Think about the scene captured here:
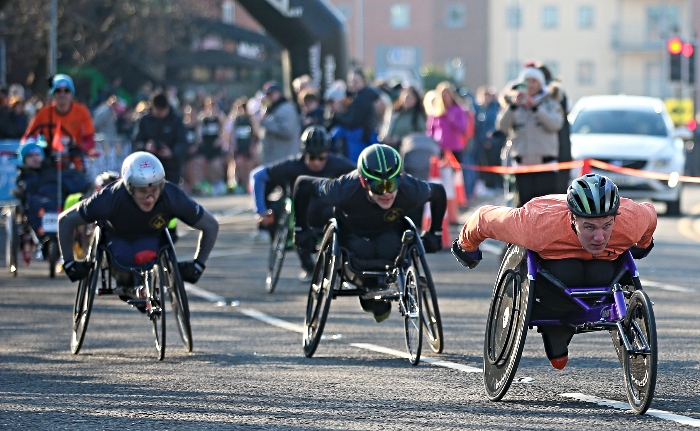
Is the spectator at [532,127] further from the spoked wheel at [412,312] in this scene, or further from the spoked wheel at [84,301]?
the spoked wheel at [84,301]

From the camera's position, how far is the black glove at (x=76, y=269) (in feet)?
35.9

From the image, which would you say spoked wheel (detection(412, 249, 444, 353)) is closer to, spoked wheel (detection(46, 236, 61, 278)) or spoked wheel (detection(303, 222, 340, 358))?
spoked wheel (detection(303, 222, 340, 358))

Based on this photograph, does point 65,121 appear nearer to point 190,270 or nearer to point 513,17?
A: point 190,270

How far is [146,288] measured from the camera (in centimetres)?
1091

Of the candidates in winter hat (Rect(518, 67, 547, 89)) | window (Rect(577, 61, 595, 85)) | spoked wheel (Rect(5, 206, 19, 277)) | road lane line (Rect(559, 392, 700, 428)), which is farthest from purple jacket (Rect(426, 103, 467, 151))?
window (Rect(577, 61, 595, 85))

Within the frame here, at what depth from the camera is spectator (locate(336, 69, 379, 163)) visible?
19.4 metres

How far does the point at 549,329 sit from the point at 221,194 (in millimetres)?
23022

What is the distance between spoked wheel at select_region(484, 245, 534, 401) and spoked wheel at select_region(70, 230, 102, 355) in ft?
11.1

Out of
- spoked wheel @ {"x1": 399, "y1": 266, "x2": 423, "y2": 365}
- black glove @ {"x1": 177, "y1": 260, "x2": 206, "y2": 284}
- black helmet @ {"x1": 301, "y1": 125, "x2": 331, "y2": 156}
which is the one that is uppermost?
black helmet @ {"x1": 301, "y1": 125, "x2": 331, "y2": 156}

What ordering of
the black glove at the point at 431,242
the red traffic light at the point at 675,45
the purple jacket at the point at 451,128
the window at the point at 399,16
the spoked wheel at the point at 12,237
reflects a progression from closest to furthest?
the black glove at the point at 431,242, the spoked wheel at the point at 12,237, the purple jacket at the point at 451,128, the red traffic light at the point at 675,45, the window at the point at 399,16

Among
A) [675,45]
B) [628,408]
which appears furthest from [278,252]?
[675,45]

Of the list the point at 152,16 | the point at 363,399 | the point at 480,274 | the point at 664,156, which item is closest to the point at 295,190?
the point at 363,399

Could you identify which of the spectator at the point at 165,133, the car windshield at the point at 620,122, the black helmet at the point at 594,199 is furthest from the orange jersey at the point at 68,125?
the car windshield at the point at 620,122

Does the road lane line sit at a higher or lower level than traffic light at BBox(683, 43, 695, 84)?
lower
